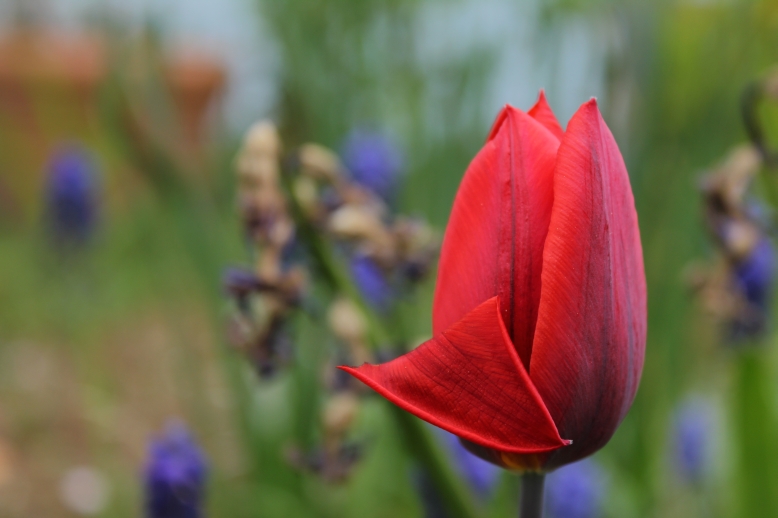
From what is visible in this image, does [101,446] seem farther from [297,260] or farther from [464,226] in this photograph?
[464,226]

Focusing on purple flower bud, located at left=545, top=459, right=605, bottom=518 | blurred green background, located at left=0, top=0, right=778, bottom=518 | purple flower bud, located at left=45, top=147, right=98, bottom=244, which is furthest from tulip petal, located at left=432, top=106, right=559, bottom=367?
purple flower bud, located at left=45, top=147, right=98, bottom=244

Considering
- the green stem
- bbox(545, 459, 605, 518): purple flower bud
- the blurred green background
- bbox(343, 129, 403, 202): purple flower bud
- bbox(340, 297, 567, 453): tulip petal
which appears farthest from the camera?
bbox(343, 129, 403, 202): purple flower bud

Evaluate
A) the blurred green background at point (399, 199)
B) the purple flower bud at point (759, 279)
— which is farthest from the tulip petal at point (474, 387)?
the purple flower bud at point (759, 279)

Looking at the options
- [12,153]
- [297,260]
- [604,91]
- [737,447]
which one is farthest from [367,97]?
[12,153]

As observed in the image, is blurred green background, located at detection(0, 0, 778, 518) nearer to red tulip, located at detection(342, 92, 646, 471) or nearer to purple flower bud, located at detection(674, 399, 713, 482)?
purple flower bud, located at detection(674, 399, 713, 482)

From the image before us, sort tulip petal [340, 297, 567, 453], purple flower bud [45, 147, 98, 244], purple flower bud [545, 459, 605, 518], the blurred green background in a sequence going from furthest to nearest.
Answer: purple flower bud [45, 147, 98, 244] → the blurred green background → purple flower bud [545, 459, 605, 518] → tulip petal [340, 297, 567, 453]

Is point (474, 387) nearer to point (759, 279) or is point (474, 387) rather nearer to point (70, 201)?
point (759, 279)

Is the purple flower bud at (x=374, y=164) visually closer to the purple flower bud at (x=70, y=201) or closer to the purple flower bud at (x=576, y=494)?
the purple flower bud at (x=576, y=494)

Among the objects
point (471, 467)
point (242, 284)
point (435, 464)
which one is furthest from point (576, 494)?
point (242, 284)
